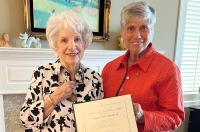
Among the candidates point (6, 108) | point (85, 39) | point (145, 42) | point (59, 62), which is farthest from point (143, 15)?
point (6, 108)

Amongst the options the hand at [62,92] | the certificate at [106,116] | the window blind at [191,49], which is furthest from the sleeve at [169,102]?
the window blind at [191,49]

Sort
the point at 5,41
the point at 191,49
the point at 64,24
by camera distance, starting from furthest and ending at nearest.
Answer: the point at 191,49 → the point at 5,41 → the point at 64,24

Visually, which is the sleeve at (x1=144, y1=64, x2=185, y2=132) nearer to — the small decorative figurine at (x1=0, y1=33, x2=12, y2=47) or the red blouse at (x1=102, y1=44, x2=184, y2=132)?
the red blouse at (x1=102, y1=44, x2=184, y2=132)

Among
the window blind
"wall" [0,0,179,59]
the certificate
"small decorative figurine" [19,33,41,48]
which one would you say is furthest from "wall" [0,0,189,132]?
Answer: the certificate

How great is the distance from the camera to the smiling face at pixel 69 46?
3.40 feet

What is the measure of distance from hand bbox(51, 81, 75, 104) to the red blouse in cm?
31

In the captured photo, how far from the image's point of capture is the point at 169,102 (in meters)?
1.04

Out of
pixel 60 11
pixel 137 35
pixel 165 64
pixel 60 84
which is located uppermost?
pixel 60 11

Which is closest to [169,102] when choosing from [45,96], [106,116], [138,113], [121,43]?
[138,113]

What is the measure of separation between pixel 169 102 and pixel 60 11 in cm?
158

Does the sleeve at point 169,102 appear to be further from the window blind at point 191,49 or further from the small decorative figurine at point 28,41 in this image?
Result: the window blind at point 191,49

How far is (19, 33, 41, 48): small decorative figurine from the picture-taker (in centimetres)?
195

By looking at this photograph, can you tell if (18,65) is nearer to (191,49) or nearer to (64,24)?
(64,24)

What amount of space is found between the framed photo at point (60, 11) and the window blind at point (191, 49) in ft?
4.35
